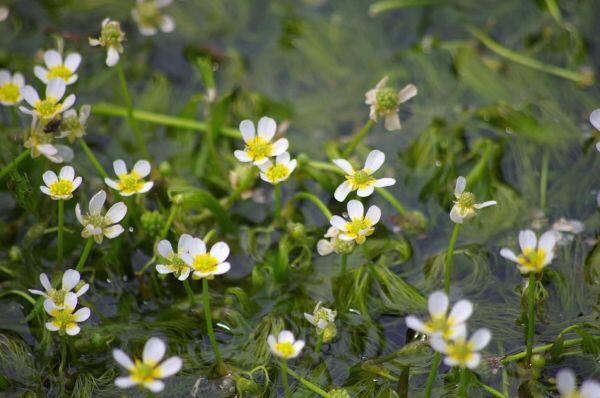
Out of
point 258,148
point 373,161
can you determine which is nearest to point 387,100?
point 373,161

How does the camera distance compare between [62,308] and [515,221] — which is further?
[515,221]

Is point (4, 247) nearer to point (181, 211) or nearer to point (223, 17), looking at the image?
point (181, 211)

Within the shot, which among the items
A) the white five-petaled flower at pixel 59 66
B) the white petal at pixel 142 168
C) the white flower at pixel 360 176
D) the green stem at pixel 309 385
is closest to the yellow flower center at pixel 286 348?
the green stem at pixel 309 385

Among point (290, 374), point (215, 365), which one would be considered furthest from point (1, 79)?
point (290, 374)

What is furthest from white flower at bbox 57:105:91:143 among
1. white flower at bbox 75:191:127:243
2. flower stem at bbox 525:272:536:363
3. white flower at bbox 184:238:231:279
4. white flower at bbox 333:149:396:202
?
flower stem at bbox 525:272:536:363

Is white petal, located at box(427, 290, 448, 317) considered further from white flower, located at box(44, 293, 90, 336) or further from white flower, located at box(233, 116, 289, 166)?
white flower, located at box(44, 293, 90, 336)

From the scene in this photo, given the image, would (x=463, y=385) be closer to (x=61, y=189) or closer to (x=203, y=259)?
(x=203, y=259)
